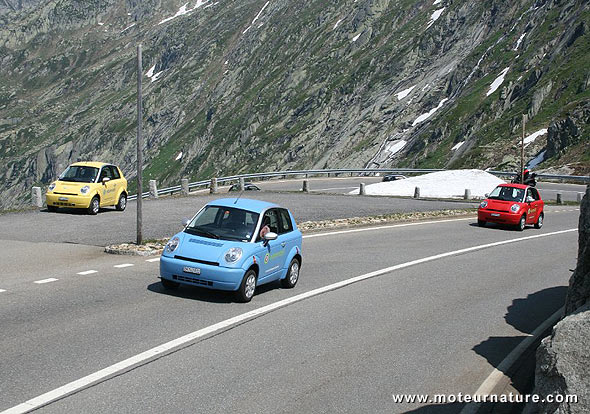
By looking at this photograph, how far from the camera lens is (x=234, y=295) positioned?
11.5m

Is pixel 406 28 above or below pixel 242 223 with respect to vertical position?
above

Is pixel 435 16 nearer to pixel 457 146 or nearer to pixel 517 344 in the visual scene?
pixel 457 146

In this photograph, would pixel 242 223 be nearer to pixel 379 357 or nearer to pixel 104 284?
pixel 104 284

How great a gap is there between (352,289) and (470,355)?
13.7 ft

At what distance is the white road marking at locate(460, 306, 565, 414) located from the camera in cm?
732

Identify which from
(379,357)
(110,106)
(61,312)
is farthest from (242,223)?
(110,106)

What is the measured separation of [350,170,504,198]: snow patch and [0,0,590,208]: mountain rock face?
67.7ft

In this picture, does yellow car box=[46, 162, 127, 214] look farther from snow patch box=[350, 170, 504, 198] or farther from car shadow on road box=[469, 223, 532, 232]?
snow patch box=[350, 170, 504, 198]

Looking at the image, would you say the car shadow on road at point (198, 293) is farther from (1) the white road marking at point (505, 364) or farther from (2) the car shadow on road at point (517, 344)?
(1) the white road marking at point (505, 364)

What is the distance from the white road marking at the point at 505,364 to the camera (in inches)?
288

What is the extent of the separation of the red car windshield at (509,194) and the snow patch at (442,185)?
666 inches

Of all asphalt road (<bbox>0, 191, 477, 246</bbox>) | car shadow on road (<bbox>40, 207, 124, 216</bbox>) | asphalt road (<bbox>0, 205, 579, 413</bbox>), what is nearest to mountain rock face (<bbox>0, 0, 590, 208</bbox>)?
asphalt road (<bbox>0, 191, 477, 246</bbox>)

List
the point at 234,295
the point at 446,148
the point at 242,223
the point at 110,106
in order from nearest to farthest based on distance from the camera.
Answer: the point at 234,295 < the point at 242,223 < the point at 446,148 < the point at 110,106

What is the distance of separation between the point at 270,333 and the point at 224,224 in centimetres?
326
